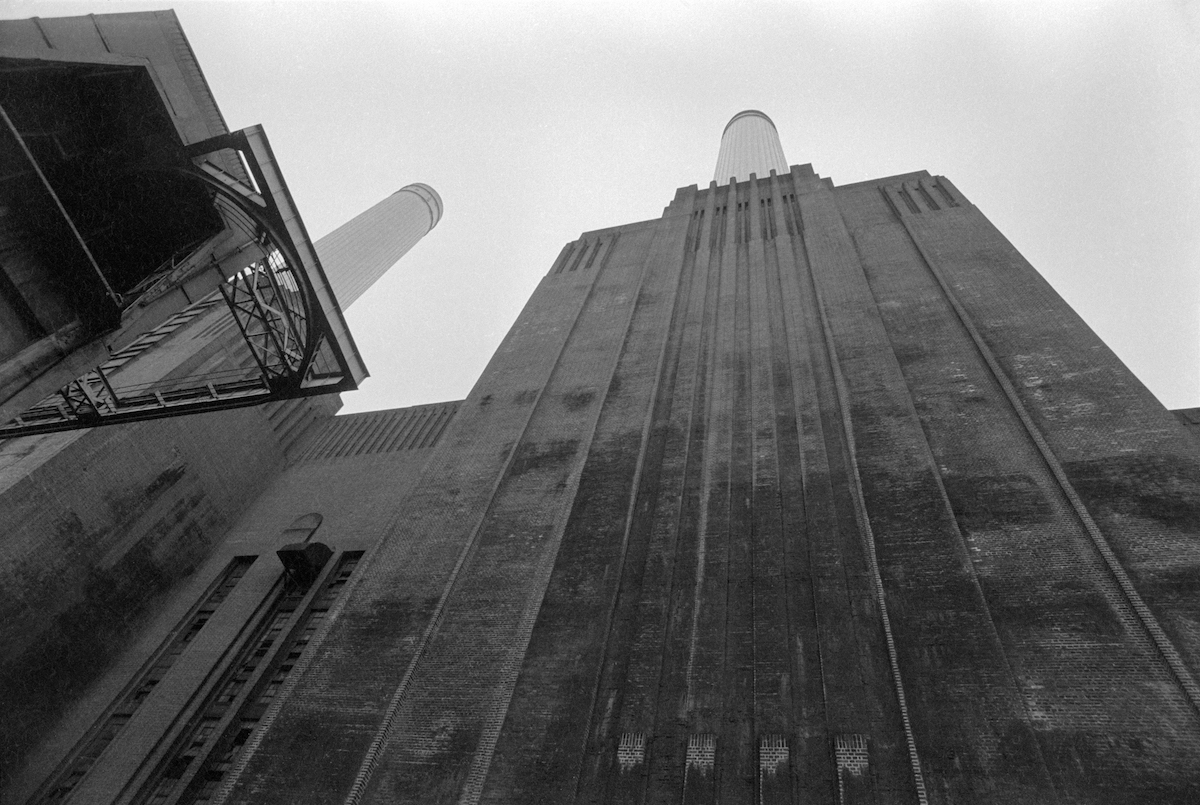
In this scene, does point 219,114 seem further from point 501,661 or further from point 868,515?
point 868,515

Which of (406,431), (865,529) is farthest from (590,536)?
(406,431)

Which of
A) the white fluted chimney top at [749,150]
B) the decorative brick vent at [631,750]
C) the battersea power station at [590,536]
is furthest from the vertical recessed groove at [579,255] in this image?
the white fluted chimney top at [749,150]

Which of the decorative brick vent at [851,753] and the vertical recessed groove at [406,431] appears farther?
the vertical recessed groove at [406,431]

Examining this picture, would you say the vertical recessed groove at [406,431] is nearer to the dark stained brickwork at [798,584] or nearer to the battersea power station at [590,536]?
the battersea power station at [590,536]

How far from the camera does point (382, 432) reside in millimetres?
32031

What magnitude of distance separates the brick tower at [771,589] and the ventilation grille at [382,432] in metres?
6.91

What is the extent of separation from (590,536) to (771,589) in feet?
14.8

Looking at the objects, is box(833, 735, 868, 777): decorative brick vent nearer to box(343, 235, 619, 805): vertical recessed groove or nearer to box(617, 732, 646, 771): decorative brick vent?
box(617, 732, 646, 771): decorative brick vent

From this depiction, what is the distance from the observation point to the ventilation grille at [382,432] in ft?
100

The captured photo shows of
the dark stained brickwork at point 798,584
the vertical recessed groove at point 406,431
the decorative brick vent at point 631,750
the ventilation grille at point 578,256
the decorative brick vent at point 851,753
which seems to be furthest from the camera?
the ventilation grille at point 578,256

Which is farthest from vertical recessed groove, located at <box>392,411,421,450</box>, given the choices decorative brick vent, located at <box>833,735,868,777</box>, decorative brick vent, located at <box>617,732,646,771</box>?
decorative brick vent, located at <box>833,735,868,777</box>

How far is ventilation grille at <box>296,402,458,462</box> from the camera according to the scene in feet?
100

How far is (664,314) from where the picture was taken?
25.1 metres

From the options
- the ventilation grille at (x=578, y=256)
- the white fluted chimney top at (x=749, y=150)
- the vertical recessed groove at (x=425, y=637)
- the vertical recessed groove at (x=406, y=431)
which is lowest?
the vertical recessed groove at (x=425, y=637)
